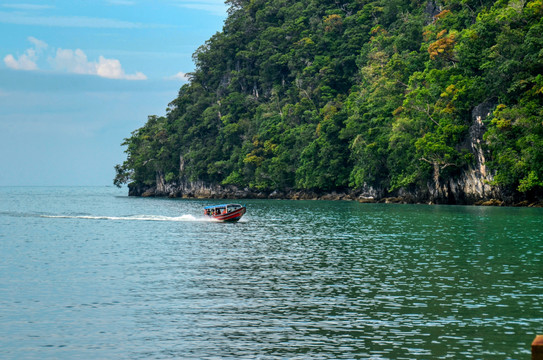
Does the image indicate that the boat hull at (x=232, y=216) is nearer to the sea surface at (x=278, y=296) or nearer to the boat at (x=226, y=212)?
the boat at (x=226, y=212)

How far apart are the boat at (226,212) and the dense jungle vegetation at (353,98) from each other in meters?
27.8

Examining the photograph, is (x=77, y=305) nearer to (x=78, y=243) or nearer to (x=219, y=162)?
(x=78, y=243)

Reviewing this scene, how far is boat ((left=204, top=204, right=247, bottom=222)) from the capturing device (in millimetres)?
60250

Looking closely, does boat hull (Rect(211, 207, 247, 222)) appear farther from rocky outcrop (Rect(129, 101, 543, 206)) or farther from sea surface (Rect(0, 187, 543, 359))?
rocky outcrop (Rect(129, 101, 543, 206))

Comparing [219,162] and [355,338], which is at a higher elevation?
[219,162]

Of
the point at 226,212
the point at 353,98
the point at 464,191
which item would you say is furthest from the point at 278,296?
the point at 353,98

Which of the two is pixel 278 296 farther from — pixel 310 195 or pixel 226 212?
pixel 310 195

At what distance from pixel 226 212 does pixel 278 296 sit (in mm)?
38538

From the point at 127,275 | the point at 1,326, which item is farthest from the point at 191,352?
the point at 127,275

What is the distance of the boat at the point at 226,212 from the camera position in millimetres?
60250

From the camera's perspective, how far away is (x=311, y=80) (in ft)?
411

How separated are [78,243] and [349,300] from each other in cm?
2725

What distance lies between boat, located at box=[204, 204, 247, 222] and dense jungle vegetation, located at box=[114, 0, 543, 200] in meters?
27.8

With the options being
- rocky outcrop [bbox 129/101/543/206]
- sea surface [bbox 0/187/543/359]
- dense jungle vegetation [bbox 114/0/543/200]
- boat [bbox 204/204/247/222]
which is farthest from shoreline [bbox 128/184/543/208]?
boat [bbox 204/204/247/222]
